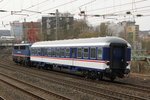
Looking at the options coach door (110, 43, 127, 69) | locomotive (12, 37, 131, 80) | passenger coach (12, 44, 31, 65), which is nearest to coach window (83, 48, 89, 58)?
locomotive (12, 37, 131, 80)

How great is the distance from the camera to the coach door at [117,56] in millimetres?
24891

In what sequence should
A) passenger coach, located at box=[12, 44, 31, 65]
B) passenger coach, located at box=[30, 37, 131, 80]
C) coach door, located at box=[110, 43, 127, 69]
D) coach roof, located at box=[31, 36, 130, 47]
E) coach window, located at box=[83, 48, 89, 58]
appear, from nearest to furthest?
passenger coach, located at box=[30, 37, 131, 80] → coach door, located at box=[110, 43, 127, 69] → coach roof, located at box=[31, 36, 130, 47] → coach window, located at box=[83, 48, 89, 58] → passenger coach, located at box=[12, 44, 31, 65]

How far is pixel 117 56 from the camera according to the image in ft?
82.8

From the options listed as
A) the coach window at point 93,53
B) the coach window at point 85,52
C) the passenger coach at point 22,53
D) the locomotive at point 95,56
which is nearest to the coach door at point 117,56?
the locomotive at point 95,56

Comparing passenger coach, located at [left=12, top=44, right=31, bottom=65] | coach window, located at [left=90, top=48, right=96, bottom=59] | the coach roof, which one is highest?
the coach roof

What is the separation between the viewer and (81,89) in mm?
21000

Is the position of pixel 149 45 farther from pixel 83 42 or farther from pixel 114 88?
pixel 114 88

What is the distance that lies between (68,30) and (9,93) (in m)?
72.4

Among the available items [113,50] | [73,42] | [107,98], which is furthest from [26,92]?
[73,42]

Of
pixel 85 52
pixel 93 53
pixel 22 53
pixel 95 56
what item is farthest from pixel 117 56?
pixel 22 53

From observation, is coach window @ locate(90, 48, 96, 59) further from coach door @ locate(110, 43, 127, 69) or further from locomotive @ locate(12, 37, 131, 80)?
coach door @ locate(110, 43, 127, 69)

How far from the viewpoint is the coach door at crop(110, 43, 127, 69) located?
24891 millimetres

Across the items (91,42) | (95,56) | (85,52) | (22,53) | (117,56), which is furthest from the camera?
(22,53)

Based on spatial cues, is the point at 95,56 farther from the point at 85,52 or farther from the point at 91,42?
the point at 85,52
